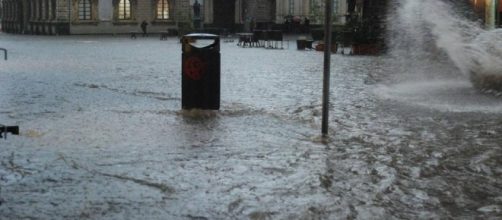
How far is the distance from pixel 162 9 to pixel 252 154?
56656 mm

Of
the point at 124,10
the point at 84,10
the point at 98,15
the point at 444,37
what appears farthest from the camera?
the point at 124,10

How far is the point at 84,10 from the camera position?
5994 cm

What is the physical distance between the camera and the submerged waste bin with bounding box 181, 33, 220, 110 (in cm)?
1123

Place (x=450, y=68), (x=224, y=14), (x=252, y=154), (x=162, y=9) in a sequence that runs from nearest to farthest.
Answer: (x=252, y=154), (x=450, y=68), (x=162, y=9), (x=224, y=14)

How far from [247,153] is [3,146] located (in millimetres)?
2592

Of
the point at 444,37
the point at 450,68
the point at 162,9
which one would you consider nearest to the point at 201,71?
the point at 450,68

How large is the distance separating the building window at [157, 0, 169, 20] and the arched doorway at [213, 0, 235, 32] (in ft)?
13.5

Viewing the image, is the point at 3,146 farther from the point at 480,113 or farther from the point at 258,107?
the point at 480,113

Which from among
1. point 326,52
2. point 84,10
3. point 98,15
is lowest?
point 98,15

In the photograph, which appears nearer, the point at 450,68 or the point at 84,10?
the point at 450,68

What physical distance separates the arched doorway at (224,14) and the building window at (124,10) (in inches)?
288

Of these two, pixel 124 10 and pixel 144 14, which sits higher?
pixel 124 10

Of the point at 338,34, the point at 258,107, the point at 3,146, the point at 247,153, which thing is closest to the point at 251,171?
the point at 247,153

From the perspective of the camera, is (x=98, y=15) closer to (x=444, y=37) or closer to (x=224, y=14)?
(x=224, y=14)
